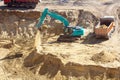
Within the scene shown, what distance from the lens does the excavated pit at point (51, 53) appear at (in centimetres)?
2645

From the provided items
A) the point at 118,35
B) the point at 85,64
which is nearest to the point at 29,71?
the point at 85,64

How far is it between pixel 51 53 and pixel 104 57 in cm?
517

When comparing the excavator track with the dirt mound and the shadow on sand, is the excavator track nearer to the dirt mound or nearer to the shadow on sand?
the shadow on sand

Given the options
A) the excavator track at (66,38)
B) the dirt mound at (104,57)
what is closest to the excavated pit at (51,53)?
the dirt mound at (104,57)

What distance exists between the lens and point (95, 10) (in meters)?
38.9

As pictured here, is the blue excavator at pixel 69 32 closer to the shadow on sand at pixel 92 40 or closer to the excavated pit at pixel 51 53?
the shadow on sand at pixel 92 40

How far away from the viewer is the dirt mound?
26.9 metres

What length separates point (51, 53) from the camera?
1151 inches

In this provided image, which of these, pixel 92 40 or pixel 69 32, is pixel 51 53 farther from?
pixel 92 40

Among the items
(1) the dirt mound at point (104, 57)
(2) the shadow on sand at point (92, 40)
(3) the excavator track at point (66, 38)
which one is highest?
(1) the dirt mound at point (104, 57)

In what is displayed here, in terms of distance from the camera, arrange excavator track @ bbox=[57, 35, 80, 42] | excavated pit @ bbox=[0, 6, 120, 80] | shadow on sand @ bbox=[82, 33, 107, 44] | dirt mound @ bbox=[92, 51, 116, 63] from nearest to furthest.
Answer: excavated pit @ bbox=[0, 6, 120, 80], dirt mound @ bbox=[92, 51, 116, 63], shadow on sand @ bbox=[82, 33, 107, 44], excavator track @ bbox=[57, 35, 80, 42]

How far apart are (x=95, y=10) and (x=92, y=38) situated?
6522 millimetres

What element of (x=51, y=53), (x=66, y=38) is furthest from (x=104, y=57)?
(x=66, y=38)

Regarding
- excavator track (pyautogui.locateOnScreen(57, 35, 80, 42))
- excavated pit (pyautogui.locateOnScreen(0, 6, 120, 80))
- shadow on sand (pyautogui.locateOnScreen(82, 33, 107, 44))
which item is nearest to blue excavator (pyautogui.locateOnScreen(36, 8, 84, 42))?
excavator track (pyautogui.locateOnScreen(57, 35, 80, 42))
